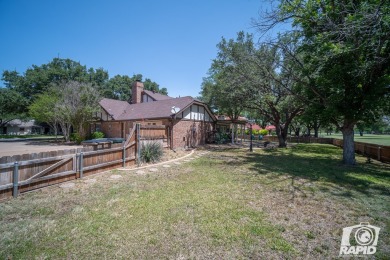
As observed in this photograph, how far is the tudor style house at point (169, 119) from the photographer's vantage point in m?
16.3

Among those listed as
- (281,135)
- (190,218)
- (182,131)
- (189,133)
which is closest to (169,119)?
(182,131)

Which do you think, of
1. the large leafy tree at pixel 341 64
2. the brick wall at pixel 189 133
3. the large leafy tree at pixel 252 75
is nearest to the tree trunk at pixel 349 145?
the large leafy tree at pixel 341 64

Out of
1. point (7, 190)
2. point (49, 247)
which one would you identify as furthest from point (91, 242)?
point (7, 190)

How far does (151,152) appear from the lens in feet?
33.6

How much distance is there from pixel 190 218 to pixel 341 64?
1046 cm

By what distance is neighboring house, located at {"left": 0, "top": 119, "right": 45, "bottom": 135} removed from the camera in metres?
49.4

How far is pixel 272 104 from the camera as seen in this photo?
1866cm

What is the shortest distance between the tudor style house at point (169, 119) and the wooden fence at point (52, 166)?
214 inches

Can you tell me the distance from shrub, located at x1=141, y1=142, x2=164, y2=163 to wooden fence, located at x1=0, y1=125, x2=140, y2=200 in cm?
124

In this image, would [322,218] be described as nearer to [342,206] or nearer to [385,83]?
[342,206]

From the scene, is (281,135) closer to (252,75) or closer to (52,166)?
(252,75)

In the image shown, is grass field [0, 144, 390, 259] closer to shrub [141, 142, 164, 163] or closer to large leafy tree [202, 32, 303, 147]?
shrub [141, 142, 164, 163]

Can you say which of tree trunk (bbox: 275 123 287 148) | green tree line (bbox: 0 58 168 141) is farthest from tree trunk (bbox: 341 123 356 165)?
green tree line (bbox: 0 58 168 141)

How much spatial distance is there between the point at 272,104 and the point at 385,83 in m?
10.4
